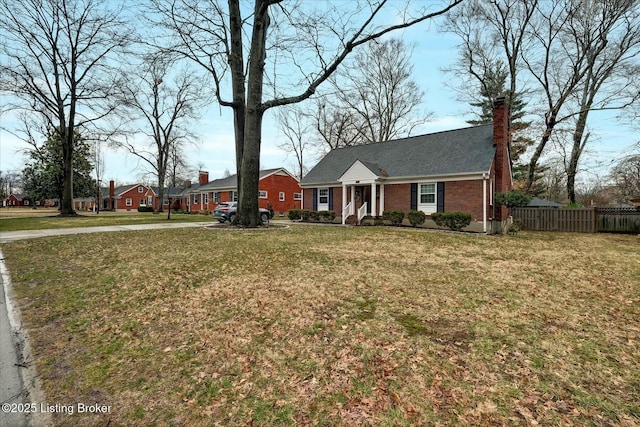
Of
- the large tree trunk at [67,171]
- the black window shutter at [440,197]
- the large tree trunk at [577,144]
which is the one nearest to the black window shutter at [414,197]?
the black window shutter at [440,197]

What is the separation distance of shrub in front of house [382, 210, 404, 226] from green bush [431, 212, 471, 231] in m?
2.10

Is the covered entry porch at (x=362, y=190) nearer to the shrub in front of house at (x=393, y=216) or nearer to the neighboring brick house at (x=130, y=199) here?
the shrub in front of house at (x=393, y=216)

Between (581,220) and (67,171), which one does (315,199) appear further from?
(67,171)

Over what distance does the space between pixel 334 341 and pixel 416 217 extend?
1388 cm

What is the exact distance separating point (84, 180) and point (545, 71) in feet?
184

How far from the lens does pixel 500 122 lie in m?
15.5

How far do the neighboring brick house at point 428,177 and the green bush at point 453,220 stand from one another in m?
1.08

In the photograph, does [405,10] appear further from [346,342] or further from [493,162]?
[346,342]

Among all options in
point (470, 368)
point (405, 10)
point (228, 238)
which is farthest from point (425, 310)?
point (405, 10)

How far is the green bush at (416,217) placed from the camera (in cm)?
1625

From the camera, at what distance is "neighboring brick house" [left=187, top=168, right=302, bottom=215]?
32.0 m

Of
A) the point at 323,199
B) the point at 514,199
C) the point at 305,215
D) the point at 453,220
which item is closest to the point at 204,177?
the point at 305,215

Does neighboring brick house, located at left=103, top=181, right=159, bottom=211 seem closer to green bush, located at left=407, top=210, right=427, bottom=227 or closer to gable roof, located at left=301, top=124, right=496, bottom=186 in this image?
gable roof, located at left=301, top=124, right=496, bottom=186

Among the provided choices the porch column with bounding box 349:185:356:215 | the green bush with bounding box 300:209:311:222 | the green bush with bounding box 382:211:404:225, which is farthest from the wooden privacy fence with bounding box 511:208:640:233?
the green bush with bounding box 300:209:311:222
